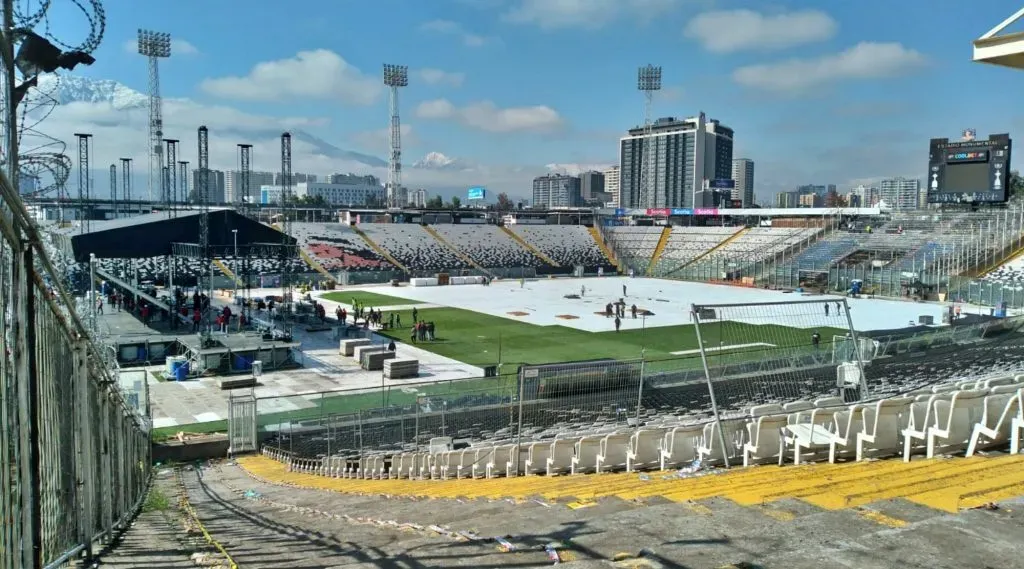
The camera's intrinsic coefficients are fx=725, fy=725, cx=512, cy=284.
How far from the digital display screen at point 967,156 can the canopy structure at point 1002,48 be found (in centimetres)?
6107

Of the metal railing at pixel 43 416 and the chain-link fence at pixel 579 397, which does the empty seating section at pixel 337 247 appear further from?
the metal railing at pixel 43 416

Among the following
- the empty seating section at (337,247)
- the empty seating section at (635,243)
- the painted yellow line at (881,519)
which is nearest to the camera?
the painted yellow line at (881,519)

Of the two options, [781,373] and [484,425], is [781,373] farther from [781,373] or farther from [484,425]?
[484,425]

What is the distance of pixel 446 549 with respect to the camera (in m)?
5.30

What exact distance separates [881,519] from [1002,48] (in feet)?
11.1

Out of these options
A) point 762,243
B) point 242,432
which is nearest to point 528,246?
point 762,243

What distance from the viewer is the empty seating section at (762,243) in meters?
67.5

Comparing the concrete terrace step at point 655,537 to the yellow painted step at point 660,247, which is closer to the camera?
the concrete terrace step at point 655,537

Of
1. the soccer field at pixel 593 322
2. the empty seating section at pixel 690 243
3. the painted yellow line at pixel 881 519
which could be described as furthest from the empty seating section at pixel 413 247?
the painted yellow line at pixel 881 519

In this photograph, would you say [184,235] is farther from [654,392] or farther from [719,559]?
[719,559]

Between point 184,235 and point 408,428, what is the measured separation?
23431mm

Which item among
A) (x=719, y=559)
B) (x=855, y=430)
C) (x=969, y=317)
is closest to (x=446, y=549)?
(x=719, y=559)

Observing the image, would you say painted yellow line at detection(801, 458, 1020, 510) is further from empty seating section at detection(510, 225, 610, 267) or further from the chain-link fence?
empty seating section at detection(510, 225, 610, 267)

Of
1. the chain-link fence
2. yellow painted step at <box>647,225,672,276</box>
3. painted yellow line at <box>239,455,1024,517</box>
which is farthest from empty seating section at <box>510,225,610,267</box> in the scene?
painted yellow line at <box>239,455,1024,517</box>
